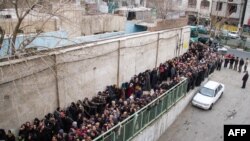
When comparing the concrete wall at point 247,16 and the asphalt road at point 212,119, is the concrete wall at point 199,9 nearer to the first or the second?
the concrete wall at point 247,16

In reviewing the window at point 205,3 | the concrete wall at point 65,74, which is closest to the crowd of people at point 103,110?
the concrete wall at point 65,74

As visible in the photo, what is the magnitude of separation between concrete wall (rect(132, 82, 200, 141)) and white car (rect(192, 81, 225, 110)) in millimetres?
626

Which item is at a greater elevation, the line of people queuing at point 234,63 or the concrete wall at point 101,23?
the concrete wall at point 101,23

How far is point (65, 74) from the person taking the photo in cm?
1267

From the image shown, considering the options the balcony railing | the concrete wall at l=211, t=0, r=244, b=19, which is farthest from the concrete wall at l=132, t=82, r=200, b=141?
the concrete wall at l=211, t=0, r=244, b=19

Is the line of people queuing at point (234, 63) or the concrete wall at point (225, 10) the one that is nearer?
the line of people queuing at point (234, 63)

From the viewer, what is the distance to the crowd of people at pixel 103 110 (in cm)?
1031

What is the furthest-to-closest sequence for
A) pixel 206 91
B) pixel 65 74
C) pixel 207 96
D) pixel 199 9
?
1. pixel 199 9
2. pixel 206 91
3. pixel 207 96
4. pixel 65 74

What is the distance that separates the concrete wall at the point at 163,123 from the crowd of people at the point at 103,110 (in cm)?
110

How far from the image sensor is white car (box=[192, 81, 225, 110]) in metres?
17.2

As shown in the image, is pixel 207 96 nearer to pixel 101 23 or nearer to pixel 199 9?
pixel 101 23

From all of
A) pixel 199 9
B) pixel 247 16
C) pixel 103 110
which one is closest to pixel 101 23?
pixel 103 110

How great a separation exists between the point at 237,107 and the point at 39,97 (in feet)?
39.8

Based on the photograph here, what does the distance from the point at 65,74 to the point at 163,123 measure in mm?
5670
